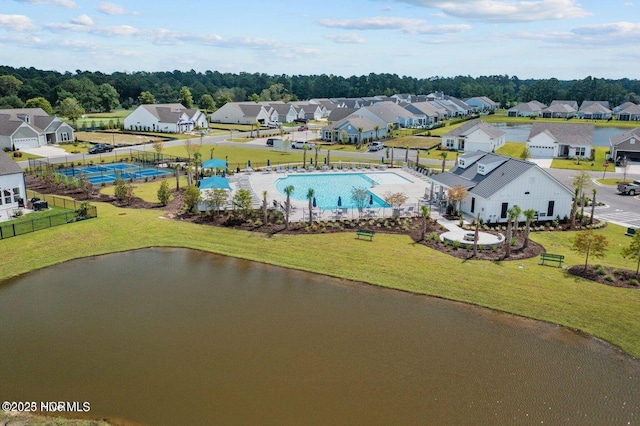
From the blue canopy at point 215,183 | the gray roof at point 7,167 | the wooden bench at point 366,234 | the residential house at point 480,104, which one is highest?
the residential house at point 480,104

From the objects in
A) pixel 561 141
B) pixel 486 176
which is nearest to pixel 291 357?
pixel 486 176

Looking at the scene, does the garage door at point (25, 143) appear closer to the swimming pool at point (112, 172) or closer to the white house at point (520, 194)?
the swimming pool at point (112, 172)

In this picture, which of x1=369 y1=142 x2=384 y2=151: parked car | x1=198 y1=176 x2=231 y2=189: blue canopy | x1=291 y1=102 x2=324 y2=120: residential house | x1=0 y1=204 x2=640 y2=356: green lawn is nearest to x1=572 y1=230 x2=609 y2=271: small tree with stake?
x1=0 y1=204 x2=640 y2=356: green lawn

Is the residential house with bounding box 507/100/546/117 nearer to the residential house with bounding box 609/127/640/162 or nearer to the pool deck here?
the residential house with bounding box 609/127/640/162

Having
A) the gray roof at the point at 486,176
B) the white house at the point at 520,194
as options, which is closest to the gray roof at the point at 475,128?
the gray roof at the point at 486,176

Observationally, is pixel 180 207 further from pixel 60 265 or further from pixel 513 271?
pixel 513 271

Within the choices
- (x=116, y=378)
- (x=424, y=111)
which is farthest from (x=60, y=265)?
(x=424, y=111)

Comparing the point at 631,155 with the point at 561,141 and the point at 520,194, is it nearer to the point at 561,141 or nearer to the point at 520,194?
the point at 561,141
